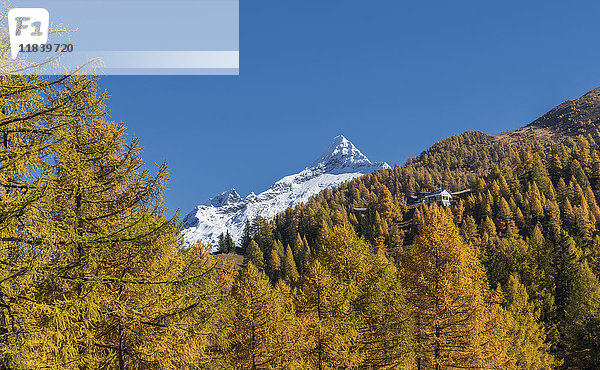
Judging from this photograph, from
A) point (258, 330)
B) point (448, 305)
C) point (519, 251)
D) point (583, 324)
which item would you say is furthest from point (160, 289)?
point (519, 251)

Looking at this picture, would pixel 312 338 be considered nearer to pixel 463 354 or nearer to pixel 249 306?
pixel 249 306

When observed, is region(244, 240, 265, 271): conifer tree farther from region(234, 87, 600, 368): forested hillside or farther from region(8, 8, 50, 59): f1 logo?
region(8, 8, 50, 59): f1 logo

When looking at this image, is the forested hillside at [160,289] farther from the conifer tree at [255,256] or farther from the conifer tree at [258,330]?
the conifer tree at [255,256]

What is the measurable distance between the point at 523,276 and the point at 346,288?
1950 inches

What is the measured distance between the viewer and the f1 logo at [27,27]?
721 cm

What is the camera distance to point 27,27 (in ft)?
24.4

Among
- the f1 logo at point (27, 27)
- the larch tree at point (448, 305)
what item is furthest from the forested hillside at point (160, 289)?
the f1 logo at point (27, 27)

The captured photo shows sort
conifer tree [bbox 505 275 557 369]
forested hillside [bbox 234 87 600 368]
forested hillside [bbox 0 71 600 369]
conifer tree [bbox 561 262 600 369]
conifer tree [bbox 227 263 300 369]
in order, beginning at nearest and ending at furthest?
forested hillside [bbox 0 71 600 369] → forested hillside [bbox 234 87 600 368] → conifer tree [bbox 227 263 300 369] → conifer tree [bbox 505 275 557 369] → conifer tree [bbox 561 262 600 369]

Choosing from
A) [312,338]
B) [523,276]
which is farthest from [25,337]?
[523,276]

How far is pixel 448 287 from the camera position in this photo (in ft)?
54.6

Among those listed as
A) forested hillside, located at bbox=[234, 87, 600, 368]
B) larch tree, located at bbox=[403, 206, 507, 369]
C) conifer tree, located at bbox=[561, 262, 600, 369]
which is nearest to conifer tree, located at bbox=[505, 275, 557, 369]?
forested hillside, located at bbox=[234, 87, 600, 368]

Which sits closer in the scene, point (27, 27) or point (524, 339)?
point (27, 27)

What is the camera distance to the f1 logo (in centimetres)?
721

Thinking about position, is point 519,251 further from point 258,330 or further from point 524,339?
point 258,330
